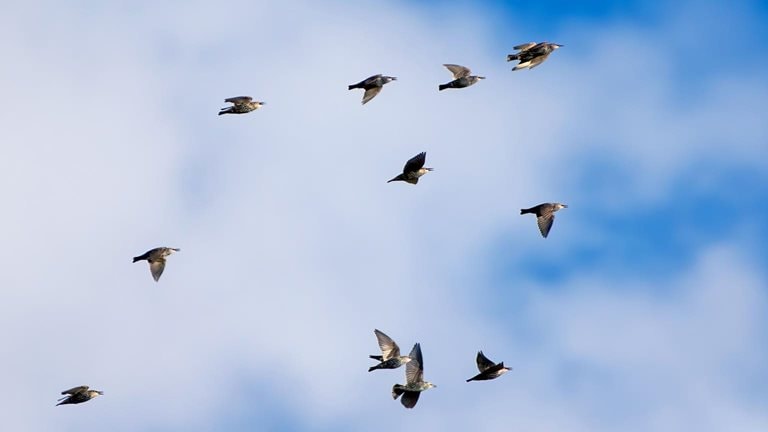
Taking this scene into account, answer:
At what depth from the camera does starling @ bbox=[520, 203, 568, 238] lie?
61656 mm

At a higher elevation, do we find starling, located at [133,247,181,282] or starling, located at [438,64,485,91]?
starling, located at [438,64,485,91]

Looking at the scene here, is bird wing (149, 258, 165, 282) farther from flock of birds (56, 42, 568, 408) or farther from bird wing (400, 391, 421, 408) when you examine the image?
bird wing (400, 391, 421, 408)

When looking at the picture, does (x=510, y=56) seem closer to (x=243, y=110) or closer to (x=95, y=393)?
(x=243, y=110)

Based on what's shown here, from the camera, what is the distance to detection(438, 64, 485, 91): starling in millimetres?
61956

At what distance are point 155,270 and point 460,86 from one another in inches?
474

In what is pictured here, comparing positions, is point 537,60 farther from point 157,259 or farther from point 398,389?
point 157,259

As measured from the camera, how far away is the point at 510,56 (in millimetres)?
60750

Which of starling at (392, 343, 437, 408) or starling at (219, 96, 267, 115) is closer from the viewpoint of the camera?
starling at (392, 343, 437, 408)

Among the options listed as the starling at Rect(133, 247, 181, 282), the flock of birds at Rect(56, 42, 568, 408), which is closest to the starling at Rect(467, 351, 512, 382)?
the flock of birds at Rect(56, 42, 568, 408)

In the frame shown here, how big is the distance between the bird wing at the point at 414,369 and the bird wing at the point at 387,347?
0.49m

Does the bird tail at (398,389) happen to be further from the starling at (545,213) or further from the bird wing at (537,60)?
the bird wing at (537,60)

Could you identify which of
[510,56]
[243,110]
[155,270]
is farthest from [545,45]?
[155,270]

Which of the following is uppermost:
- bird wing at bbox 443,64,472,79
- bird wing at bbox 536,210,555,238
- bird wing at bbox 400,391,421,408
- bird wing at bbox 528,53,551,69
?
bird wing at bbox 443,64,472,79

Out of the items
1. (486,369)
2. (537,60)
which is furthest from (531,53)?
(486,369)
